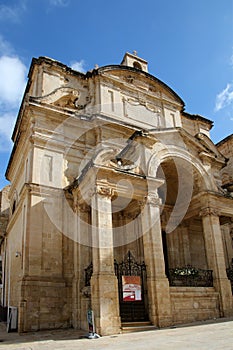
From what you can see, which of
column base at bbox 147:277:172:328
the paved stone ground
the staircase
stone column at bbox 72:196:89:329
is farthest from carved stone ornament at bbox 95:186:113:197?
the paved stone ground

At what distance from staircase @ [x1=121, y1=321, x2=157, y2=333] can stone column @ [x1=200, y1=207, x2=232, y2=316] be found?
364 cm

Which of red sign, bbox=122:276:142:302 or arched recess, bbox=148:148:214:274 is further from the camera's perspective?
arched recess, bbox=148:148:214:274

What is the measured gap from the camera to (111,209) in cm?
1342

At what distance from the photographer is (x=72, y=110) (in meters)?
16.1

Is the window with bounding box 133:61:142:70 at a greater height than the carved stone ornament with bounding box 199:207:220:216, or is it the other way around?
the window with bounding box 133:61:142:70

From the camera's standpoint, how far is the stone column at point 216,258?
1274cm

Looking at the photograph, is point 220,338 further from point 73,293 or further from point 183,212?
point 183,212

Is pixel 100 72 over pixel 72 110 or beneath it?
over

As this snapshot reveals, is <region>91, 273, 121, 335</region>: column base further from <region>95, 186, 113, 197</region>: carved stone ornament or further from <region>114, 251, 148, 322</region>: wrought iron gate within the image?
<region>95, 186, 113, 197</region>: carved stone ornament

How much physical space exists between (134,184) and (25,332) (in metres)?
6.54

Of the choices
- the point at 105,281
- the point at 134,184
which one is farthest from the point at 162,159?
the point at 105,281

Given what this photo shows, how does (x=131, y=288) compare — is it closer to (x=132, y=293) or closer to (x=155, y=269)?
(x=132, y=293)

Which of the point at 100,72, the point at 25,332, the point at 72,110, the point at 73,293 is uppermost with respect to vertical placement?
the point at 100,72

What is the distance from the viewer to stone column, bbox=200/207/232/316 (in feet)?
41.8
